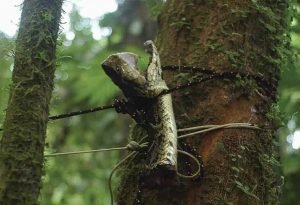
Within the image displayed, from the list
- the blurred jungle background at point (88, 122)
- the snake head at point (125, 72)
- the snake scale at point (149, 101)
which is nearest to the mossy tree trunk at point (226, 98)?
the snake scale at point (149, 101)

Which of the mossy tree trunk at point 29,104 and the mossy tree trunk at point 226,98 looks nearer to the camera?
the mossy tree trunk at point 29,104

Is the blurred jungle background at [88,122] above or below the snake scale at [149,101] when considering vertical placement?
above

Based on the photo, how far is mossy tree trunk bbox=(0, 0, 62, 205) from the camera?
1.46m

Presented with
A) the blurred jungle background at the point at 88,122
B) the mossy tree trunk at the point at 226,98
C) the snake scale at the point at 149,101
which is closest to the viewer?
the snake scale at the point at 149,101

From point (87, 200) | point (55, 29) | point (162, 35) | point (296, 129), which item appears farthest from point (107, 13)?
point (55, 29)

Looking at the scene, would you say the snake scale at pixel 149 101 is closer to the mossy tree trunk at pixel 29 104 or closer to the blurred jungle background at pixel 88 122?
the mossy tree trunk at pixel 29 104

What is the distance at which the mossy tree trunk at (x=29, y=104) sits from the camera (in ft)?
4.77

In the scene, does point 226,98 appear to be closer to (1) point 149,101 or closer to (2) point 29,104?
(1) point 149,101

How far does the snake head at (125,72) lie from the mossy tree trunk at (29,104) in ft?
1.02

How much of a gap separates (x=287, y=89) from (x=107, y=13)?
Answer: 105 inches

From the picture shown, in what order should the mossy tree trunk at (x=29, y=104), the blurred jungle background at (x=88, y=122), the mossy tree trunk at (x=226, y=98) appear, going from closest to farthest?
the mossy tree trunk at (x=29, y=104) → the mossy tree trunk at (x=226, y=98) → the blurred jungle background at (x=88, y=122)

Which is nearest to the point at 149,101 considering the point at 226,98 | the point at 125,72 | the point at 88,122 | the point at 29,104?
the point at 125,72

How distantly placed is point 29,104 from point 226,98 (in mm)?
894

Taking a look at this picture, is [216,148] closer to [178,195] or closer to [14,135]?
[178,195]
